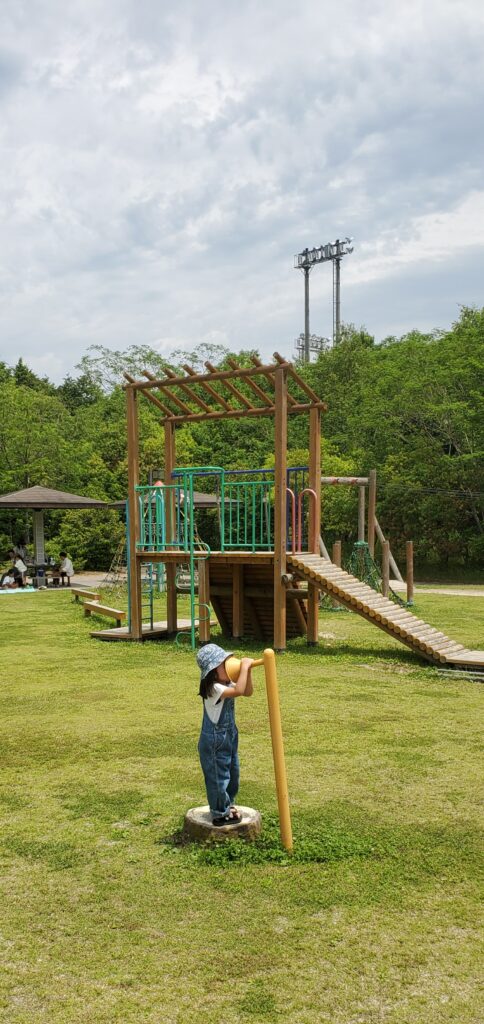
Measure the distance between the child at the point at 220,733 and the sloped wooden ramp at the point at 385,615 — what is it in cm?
589

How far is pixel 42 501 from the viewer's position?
75.9ft

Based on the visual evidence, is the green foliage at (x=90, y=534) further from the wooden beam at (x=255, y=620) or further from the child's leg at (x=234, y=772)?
the child's leg at (x=234, y=772)

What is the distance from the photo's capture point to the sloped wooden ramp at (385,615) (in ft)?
34.0

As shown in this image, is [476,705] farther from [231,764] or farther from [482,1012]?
[482,1012]

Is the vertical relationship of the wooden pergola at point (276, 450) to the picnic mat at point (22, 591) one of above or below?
above

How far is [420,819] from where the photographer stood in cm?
505

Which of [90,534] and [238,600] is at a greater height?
[90,534]

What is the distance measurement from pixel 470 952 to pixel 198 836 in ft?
5.44

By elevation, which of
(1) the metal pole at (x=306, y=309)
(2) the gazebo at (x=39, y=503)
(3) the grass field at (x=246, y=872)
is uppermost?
(1) the metal pole at (x=306, y=309)

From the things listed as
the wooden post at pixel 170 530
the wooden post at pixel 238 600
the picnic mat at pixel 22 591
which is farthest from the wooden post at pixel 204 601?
the picnic mat at pixel 22 591

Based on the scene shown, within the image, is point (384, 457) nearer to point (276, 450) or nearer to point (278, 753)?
point (276, 450)

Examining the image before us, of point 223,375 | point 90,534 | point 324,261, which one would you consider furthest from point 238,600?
point 324,261

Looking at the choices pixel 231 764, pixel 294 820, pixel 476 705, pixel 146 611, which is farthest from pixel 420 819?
pixel 146 611

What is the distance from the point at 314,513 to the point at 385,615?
7.43 feet
